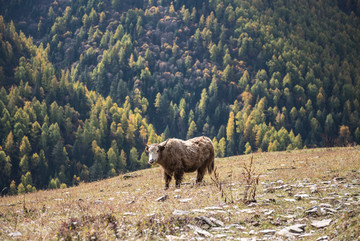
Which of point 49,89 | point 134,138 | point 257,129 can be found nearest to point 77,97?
point 49,89

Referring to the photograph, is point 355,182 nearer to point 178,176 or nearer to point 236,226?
point 236,226

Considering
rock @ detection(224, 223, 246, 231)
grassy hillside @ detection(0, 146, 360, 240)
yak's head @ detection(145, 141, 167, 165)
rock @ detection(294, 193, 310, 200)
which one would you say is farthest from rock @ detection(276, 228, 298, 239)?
yak's head @ detection(145, 141, 167, 165)

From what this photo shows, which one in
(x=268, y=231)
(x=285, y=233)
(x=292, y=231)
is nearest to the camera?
(x=285, y=233)

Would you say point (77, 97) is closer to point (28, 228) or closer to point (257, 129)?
point (257, 129)

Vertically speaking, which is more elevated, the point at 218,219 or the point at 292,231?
the point at 292,231

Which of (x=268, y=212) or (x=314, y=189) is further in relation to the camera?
(x=314, y=189)

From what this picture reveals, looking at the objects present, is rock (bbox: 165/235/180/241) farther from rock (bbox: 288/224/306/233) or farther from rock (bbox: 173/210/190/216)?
rock (bbox: 288/224/306/233)

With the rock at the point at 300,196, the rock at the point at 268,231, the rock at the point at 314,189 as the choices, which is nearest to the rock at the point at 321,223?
the rock at the point at 268,231

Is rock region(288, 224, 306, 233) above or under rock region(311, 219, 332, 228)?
under

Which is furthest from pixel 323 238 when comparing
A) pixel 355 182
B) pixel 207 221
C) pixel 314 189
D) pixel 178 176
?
pixel 178 176

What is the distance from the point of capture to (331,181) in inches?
496

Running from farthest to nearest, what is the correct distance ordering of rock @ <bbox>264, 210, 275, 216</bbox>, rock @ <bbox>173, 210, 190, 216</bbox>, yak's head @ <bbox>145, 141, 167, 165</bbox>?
yak's head @ <bbox>145, 141, 167, 165</bbox>, rock @ <bbox>173, 210, 190, 216</bbox>, rock @ <bbox>264, 210, 275, 216</bbox>

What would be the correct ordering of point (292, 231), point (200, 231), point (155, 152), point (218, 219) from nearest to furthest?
point (292, 231)
point (200, 231)
point (218, 219)
point (155, 152)

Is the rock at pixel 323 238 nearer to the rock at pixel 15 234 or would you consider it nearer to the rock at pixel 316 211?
the rock at pixel 316 211
